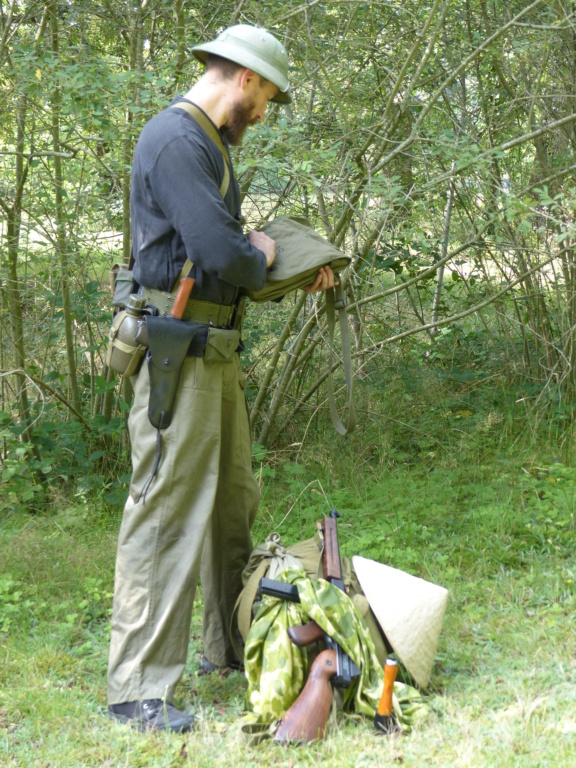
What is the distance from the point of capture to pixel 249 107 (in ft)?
9.57

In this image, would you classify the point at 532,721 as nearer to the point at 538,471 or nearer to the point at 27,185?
the point at 538,471

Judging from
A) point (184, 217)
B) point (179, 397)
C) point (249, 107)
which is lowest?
point (179, 397)

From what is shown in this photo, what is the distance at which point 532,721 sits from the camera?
8.89 feet

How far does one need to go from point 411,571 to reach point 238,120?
2.40 metres

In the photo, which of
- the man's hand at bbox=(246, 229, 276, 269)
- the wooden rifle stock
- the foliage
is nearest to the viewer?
the wooden rifle stock

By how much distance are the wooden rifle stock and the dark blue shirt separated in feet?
4.51

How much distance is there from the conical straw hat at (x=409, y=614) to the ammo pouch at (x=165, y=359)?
1.03m

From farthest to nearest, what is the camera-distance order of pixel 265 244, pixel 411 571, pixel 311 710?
1. pixel 411 571
2. pixel 265 244
3. pixel 311 710

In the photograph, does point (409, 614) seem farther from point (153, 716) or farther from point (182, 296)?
point (182, 296)

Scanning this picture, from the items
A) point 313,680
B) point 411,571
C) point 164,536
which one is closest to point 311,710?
point 313,680

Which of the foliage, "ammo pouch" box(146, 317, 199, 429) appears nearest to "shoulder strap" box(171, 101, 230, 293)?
"ammo pouch" box(146, 317, 199, 429)

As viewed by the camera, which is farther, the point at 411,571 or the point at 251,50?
the point at 411,571

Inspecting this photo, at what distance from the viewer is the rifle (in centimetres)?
266

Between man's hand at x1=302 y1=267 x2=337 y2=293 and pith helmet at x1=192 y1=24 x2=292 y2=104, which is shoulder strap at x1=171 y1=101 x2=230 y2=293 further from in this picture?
man's hand at x1=302 y1=267 x2=337 y2=293
